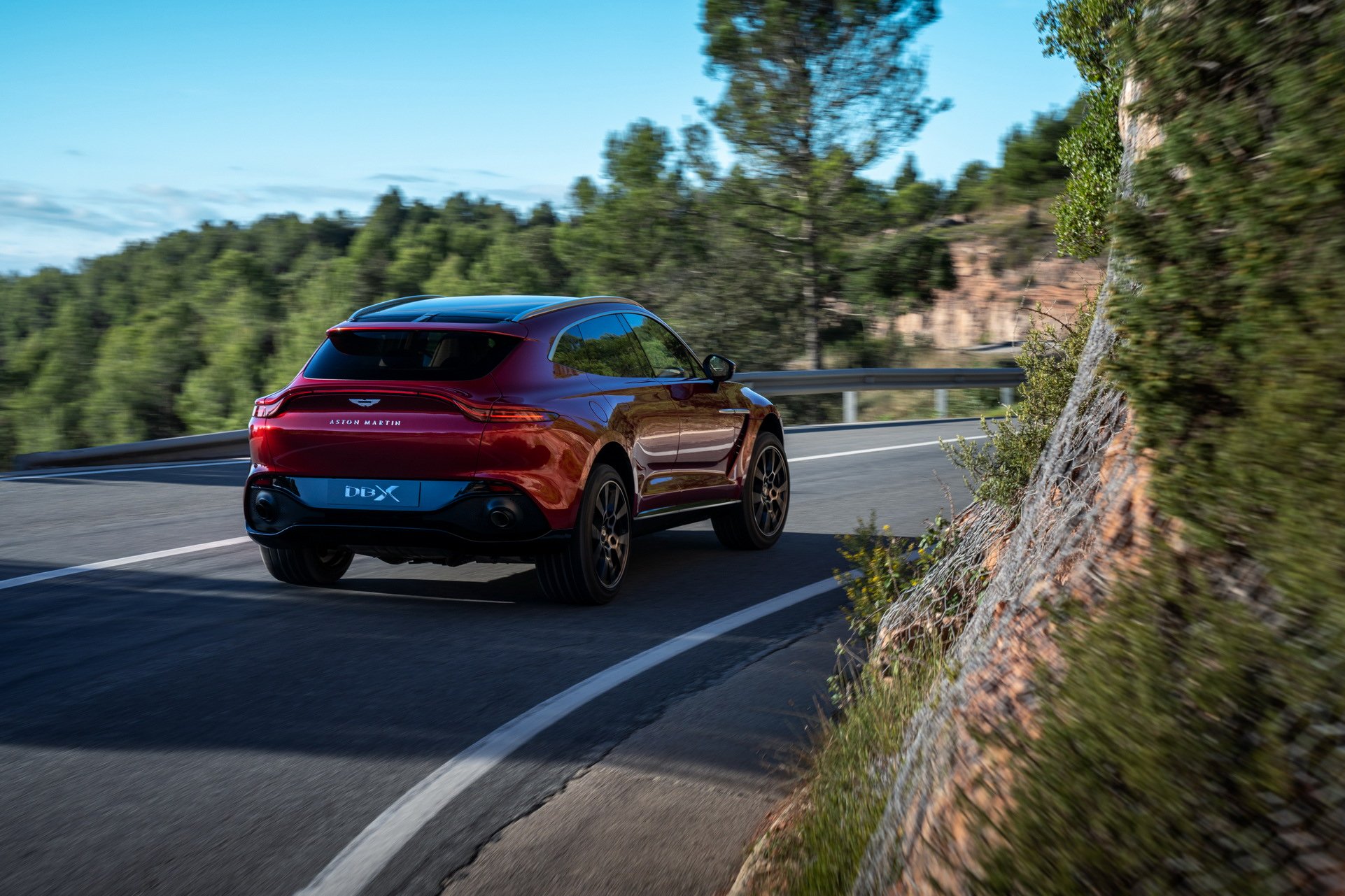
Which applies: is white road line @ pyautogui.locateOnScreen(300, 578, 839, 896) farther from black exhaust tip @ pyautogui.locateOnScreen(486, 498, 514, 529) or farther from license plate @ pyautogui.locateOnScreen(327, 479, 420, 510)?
license plate @ pyautogui.locateOnScreen(327, 479, 420, 510)

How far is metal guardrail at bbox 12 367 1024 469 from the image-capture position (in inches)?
555

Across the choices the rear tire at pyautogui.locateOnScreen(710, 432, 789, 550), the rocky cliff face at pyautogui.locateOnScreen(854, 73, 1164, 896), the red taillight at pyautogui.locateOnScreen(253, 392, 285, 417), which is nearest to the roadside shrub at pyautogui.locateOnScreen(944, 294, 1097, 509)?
the rocky cliff face at pyautogui.locateOnScreen(854, 73, 1164, 896)

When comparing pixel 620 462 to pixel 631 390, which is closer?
pixel 620 462

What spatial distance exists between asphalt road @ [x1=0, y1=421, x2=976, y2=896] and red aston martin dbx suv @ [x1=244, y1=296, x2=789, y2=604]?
15.3 inches

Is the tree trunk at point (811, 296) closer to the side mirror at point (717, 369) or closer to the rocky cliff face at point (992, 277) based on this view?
the rocky cliff face at point (992, 277)

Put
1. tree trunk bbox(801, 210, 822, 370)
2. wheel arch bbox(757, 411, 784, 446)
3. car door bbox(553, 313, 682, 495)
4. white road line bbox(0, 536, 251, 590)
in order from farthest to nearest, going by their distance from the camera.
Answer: tree trunk bbox(801, 210, 822, 370), wheel arch bbox(757, 411, 784, 446), white road line bbox(0, 536, 251, 590), car door bbox(553, 313, 682, 495)

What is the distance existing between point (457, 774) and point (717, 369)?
481cm

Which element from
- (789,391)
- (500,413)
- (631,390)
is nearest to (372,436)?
(500,413)

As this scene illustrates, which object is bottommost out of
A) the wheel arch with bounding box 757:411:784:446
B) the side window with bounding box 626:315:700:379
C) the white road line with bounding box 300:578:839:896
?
the white road line with bounding box 300:578:839:896

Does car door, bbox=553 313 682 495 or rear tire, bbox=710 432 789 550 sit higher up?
car door, bbox=553 313 682 495

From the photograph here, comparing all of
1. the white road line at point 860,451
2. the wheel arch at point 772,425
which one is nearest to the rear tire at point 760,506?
the wheel arch at point 772,425

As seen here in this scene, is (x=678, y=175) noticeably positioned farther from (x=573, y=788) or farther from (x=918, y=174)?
(x=573, y=788)

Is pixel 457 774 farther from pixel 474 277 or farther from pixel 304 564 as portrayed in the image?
pixel 474 277

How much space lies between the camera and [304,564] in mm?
7527
